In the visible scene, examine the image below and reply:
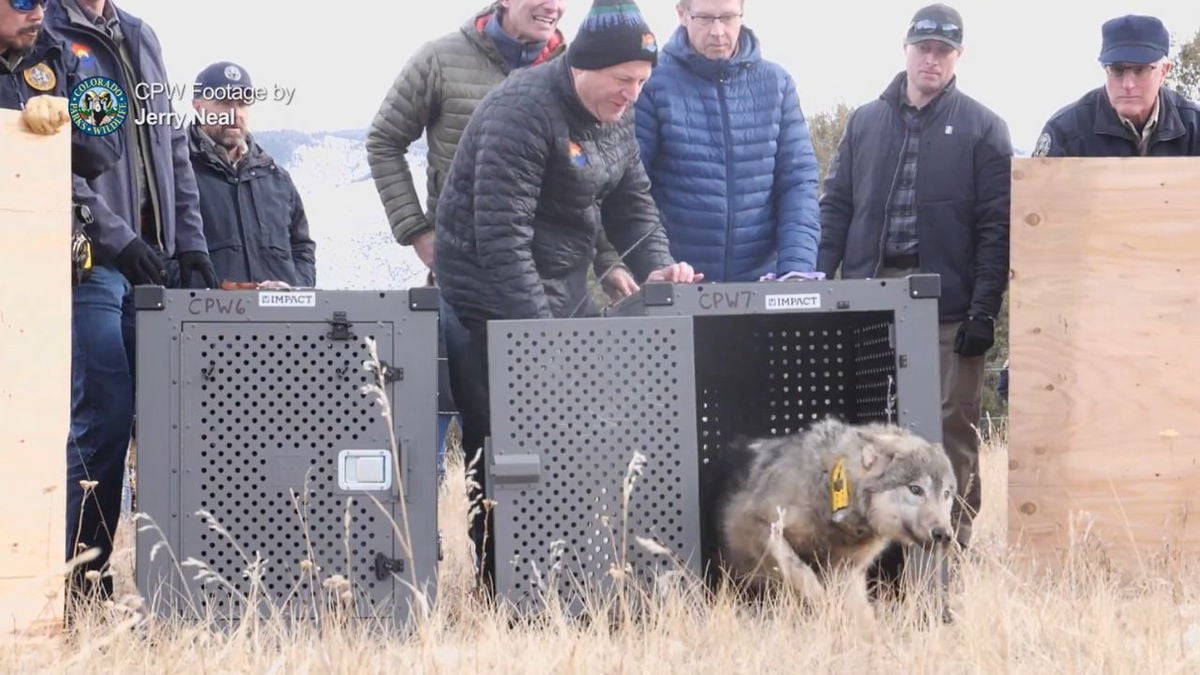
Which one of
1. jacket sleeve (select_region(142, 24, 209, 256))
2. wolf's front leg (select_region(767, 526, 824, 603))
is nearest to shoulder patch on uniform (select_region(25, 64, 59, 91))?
jacket sleeve (select_region(142, 24, 209, 256))

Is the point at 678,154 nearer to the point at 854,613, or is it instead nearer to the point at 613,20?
the point at 613,20

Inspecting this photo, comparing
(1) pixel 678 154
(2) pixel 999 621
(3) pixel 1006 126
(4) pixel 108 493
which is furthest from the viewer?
(3) pixel 1006 126

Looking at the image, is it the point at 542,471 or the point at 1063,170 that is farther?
the point at 1063,170

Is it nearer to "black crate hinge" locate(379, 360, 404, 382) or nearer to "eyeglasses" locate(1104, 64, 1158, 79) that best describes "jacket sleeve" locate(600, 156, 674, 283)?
"black crate hinge" locate(379, 360, 404, 382)

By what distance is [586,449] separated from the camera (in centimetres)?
439

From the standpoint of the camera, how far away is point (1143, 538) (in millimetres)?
5133

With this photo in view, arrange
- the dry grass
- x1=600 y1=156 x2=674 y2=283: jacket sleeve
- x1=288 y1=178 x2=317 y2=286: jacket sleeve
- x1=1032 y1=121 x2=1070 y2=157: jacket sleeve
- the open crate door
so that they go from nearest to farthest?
the dry grass, the open crate door, x1=600 y1=156 x2=674 y2=283: jacket sleeve, x1=1032 y1=121 x2=1070 y2=157: jacket sleeve, x1=288 y1=178 x2=317 y2=286: jacket sleeve

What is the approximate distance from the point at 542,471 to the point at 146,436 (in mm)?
1049

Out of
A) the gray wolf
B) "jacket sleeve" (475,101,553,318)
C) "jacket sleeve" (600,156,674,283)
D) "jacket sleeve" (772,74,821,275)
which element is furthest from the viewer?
"jacket sleeve" (772,74,821,275)

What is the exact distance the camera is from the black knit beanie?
192 inches

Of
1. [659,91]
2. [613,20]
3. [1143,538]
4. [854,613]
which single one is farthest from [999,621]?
[659,91]

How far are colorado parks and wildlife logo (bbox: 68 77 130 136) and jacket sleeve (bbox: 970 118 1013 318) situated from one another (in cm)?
317

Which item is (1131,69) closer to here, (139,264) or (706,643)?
(706,643)

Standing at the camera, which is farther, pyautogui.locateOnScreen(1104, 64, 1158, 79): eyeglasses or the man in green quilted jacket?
the man in green quilted jacket
